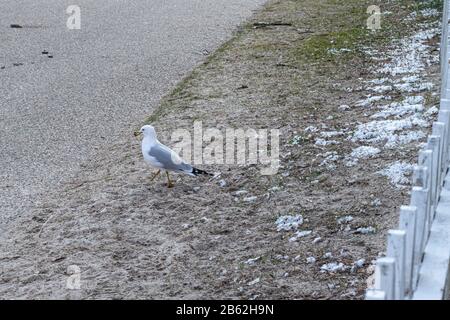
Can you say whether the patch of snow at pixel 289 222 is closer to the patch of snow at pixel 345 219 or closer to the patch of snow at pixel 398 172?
the patch of snow at pixel 345 219

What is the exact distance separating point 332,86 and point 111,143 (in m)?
2.41

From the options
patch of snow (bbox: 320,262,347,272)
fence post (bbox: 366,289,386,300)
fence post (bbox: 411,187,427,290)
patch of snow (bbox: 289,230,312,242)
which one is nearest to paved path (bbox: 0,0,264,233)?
patch of snow (bbox: 289,230,312,242)

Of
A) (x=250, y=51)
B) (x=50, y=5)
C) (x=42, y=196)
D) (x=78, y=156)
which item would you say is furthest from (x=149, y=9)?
(x=42, y=196)

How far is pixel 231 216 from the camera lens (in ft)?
18.7

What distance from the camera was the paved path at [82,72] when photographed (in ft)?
24.7

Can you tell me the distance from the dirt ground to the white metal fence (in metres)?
0.54

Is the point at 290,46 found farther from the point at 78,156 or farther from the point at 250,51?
the point at 78,156

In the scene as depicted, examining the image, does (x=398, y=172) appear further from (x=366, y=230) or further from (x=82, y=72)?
(x=82, y=72)

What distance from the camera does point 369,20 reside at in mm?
11984

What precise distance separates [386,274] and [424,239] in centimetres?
92

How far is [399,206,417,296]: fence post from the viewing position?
3367 millimetres

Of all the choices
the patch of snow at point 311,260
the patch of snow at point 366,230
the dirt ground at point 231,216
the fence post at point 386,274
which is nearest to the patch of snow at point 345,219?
the dirt ground at point 231,216

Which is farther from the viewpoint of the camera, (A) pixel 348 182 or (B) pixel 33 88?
(B) pixel 33 88

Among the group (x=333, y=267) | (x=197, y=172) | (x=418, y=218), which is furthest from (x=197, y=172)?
(x=418, y=218)
